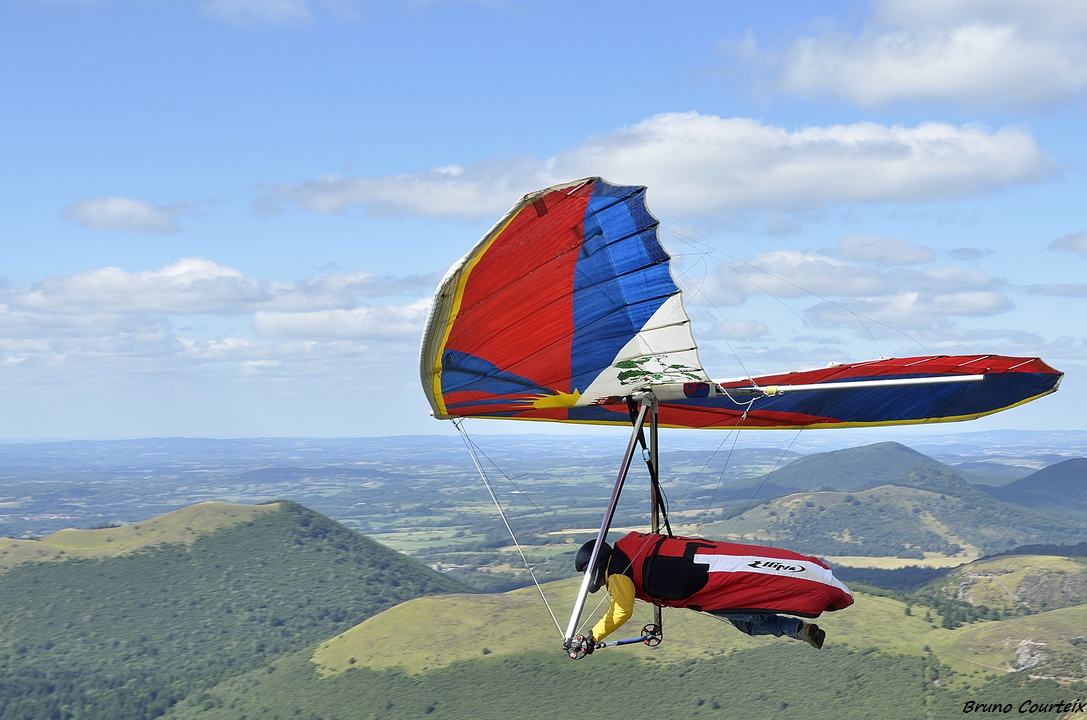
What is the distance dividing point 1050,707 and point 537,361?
184313 millimetres

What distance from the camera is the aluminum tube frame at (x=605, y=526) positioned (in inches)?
757

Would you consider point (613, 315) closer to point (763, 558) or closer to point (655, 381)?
point (655, 381)

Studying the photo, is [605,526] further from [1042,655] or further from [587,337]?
[1042,655]

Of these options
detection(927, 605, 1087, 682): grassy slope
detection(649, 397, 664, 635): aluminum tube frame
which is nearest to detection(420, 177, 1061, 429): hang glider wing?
detection(649, 397, 664, 635): aluminum tube frame

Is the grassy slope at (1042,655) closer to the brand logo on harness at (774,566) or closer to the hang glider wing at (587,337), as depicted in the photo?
the hang glider wing at (587,337)

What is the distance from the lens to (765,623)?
20031 millimetres

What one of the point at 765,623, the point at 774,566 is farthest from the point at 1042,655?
the point at 774,566

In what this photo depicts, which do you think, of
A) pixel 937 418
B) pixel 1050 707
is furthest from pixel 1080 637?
pixel 937 418

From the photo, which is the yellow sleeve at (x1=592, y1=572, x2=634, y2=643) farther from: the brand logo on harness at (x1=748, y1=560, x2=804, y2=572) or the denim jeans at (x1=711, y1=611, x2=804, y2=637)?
the brand logo on harness at (x1=748, y1=560, x2=804, y2=572)

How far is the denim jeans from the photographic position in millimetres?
19766

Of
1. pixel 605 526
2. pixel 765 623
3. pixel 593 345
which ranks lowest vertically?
pixel 765 623

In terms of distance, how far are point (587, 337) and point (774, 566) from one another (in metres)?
6.26

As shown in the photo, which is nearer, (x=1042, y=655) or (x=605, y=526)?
(x=605, y=526)

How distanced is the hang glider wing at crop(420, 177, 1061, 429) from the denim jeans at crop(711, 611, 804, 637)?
4497 millimetres
